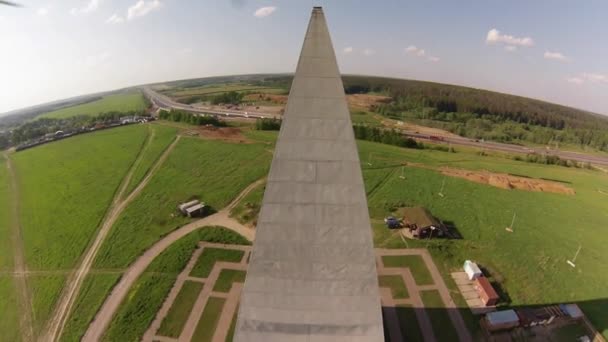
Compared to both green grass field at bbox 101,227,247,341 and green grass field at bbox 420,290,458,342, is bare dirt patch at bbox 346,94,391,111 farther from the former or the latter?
green grass field at bbox 420,290,458,342

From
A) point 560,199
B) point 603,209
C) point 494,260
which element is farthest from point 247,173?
point 603,209

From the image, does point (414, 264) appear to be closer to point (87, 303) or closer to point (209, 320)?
point (209, 320)

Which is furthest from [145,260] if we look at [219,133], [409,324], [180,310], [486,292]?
[219,133]

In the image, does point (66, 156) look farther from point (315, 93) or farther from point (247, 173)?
point (315, 93)

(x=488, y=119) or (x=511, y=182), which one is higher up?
(x=488, y=119)

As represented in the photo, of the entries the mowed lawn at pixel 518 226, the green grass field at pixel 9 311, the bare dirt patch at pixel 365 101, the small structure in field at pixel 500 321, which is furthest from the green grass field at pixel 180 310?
the bare dirt patch at pixel 365 101
